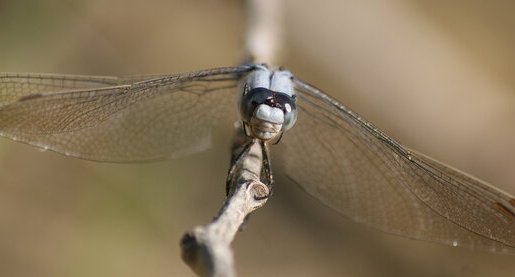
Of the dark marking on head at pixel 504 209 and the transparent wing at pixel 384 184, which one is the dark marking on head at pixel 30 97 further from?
the dark marking on head at pixel 504 209

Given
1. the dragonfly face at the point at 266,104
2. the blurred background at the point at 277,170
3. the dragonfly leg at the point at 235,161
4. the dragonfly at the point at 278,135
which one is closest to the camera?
the dragonfly leg at the point at 235,161

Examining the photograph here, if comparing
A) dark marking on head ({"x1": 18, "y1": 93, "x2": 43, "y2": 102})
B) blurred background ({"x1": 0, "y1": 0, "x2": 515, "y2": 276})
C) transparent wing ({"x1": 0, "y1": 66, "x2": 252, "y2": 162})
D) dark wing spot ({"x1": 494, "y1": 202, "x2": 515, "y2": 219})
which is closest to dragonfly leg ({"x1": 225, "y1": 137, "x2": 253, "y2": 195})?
transparent wing ({"x1": 0, "y1": 66, "x2": 252, "y2": 162})

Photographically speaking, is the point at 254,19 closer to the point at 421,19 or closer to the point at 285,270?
the point at 421,19

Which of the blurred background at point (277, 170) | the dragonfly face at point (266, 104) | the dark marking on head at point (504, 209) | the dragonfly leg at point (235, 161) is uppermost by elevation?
the blurred background at point (277, 170)

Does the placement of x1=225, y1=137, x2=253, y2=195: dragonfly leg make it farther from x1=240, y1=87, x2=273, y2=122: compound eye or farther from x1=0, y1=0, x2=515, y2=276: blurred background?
x1=0, y1=0, x2=515, y2=276: blurred background

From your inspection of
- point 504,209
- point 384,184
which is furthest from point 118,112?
point 504,209

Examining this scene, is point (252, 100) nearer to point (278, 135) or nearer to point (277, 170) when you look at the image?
point (278, 135)

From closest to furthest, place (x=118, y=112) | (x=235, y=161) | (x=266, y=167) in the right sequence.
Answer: (x=235, y=161) → (x=266, y=167) → (x=118, y=112)

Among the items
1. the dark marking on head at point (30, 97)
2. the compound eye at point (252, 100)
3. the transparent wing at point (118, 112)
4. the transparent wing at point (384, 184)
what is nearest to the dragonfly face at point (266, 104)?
the compound eye at point (252, 100)
